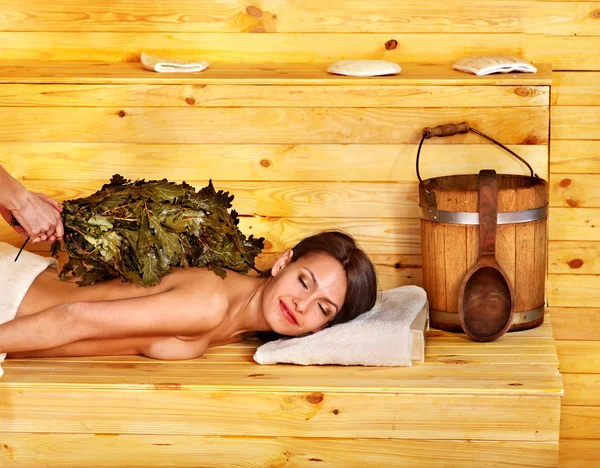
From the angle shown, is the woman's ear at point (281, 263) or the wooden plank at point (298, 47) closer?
the woman's ear at point (281, 263)

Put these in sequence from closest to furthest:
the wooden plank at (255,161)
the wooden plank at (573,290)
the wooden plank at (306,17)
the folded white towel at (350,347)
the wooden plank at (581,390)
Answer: the folded white towel at (350,347), the wooden plank at (255,161), the wooden plank at (306,17), the wooden plank at (573,290), the wooden plank at (581,390)

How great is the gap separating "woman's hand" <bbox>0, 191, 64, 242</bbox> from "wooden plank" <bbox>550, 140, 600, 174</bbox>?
72.8 inches

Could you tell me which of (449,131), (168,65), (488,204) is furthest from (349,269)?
(168,65)

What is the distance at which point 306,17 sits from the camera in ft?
11.6

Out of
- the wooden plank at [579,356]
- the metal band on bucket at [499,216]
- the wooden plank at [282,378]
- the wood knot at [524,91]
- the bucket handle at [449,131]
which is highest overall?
the wood knot at [524,91]

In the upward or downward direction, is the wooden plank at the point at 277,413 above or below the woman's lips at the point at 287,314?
below

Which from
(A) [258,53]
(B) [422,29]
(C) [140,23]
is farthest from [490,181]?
(C) [140,23]

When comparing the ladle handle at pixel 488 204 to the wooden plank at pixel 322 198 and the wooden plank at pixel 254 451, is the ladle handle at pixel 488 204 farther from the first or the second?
the wooden plank at pixel 254 451

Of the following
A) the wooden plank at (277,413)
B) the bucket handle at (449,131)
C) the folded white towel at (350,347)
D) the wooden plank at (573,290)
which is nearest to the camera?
the wooden plank at (277,413)

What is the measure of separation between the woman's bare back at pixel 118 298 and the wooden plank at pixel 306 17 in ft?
3.98

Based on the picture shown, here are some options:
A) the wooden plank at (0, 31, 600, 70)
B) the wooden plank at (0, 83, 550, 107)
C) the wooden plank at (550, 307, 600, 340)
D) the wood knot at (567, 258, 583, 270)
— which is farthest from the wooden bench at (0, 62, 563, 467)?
the wooden plank at (550, 307, 600, 340)

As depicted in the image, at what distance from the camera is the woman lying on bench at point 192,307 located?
252 cm

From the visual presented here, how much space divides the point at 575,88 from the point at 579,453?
55.3 inches

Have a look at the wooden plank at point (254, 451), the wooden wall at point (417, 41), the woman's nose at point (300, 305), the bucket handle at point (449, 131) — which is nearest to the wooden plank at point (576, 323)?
the wooden wall at point (417, 41)
